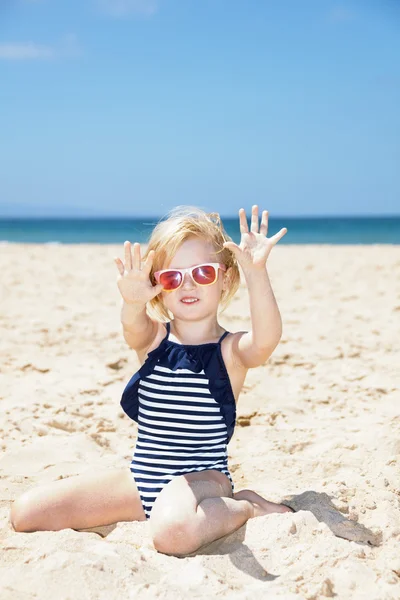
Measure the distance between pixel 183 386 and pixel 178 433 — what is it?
172mm

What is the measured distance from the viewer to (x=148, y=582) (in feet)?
5.98

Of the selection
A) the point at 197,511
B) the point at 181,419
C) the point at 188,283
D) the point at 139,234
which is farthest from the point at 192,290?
the point at 139,234

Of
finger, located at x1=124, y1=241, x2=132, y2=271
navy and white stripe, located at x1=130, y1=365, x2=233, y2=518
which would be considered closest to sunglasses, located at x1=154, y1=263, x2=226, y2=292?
finger, located at x1=124, y1=241, x2=132, y2=271

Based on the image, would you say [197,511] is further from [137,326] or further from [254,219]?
[254,219]

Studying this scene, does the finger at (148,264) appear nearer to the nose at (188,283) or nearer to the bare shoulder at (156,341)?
the nose at (188,283)

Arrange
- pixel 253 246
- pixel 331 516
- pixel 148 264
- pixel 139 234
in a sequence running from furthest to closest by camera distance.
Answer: pixel 139 234, pixel 148 264, pixel 253 246, pixel 331 516

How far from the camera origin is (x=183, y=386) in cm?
243

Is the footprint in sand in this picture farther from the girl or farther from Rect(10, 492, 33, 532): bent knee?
Rect(10, 492, 33, 532): bent knee

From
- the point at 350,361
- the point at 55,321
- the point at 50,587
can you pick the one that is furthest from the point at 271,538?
the point at 55,321

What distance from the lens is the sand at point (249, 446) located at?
Answer: 184 centimetres

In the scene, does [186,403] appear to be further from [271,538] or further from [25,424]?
[25,424]

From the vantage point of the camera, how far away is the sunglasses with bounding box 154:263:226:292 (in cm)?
245

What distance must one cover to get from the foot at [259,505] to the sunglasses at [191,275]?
0.78 m

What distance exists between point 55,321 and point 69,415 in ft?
7.74
